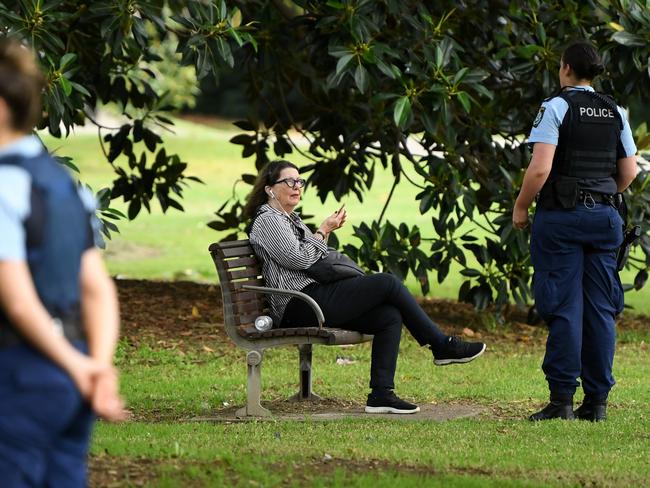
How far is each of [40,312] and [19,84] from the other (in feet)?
1.94

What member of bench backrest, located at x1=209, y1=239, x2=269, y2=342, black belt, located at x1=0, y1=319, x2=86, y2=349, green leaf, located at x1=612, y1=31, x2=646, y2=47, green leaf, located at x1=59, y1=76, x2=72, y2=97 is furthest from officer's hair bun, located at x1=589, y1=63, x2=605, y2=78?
black belt, located at x1=0, y1=319, x2=86, y2=349

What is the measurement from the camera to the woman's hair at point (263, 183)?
26.3 feet

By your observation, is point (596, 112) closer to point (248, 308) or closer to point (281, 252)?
point (281, 252)

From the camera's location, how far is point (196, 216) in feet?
86.0

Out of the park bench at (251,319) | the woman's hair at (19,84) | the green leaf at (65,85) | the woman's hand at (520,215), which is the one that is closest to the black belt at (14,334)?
the woman's hair at (19,84)

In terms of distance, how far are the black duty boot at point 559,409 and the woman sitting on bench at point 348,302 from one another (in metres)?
0.53

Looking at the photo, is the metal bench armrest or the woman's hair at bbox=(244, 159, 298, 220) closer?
the metal bench armrest

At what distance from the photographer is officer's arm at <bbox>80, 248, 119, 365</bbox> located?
351 centimetres

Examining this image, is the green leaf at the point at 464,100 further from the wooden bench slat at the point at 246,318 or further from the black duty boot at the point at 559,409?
the black duty boot at the point at 559,409

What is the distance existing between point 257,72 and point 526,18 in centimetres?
280

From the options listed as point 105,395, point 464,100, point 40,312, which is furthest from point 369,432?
point 40,312

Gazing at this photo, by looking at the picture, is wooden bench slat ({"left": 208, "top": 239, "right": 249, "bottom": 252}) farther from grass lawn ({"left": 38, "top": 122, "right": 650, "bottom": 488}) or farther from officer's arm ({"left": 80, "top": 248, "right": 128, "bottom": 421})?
officer's arm ({"left": 80, "top": 248, "right": 128, "bottom": 421})

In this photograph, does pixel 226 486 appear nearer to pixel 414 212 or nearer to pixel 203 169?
pixel 414 212

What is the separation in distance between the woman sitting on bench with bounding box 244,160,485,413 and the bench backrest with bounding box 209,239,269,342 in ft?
0.30
